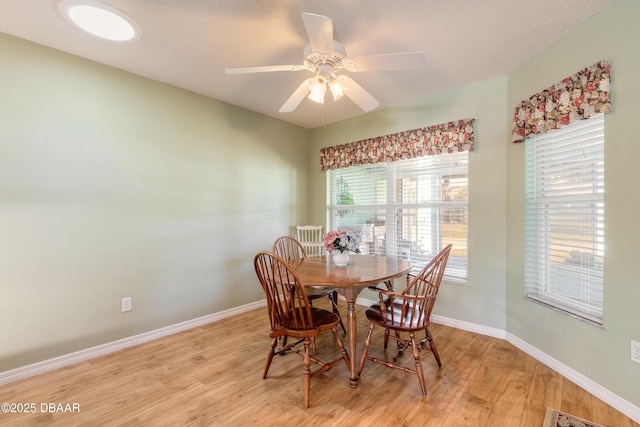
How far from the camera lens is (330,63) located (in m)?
1.83

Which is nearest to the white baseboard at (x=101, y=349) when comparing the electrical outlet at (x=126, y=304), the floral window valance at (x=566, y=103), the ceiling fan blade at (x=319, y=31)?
the electrical outlet at (x=126, y=304)

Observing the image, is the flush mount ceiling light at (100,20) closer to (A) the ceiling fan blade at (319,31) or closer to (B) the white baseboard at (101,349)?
(A) the ceiling fan blade at (319,31)

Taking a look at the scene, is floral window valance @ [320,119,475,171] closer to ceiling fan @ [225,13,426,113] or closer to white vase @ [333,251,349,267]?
ceiling fan @ [225,13,426,113]

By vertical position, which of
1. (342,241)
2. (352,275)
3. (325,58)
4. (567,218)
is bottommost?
(352,275)

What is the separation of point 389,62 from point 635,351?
7.49 ft

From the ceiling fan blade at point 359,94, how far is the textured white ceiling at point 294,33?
35cm

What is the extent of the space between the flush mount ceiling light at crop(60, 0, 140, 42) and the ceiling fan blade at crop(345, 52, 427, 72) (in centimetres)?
156

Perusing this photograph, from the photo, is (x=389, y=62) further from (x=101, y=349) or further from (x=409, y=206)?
(x=101, y=349)

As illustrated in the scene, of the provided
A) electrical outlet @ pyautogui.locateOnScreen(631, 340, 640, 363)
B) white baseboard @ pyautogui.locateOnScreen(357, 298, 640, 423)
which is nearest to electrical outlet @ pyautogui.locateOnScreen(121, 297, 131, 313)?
white baseboard @ pyautogui.locateOnScreen(357, 298, 640, 423)

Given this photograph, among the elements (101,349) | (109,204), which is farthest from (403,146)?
(101,349)

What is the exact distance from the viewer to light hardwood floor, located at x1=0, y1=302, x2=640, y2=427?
161cm

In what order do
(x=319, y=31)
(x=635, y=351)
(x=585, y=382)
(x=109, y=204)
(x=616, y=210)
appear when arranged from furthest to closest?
(x=109, y=204), (x=585, y=382), (x=616, y=210), (x=635, y=351), (x=319, y=31)

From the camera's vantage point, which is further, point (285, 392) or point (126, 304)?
point (126, 304)

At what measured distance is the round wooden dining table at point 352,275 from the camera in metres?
1.83
